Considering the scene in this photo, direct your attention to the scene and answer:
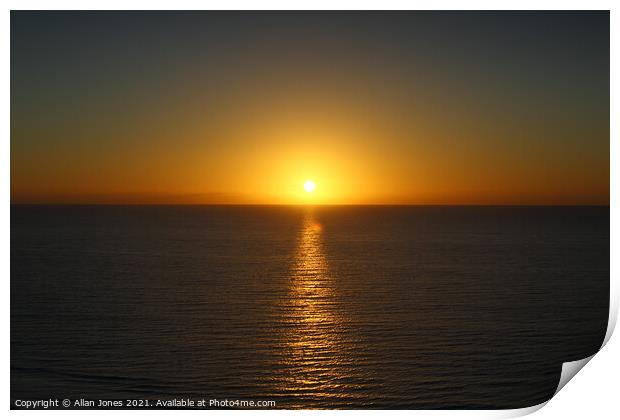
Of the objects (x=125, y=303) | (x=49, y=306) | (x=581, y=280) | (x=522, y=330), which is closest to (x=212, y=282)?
(x=125, y=303)

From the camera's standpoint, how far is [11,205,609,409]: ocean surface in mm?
12977

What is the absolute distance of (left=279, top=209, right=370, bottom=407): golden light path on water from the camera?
42.2 feet

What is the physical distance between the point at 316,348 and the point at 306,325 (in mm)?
3012

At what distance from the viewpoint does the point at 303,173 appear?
18.2 meters

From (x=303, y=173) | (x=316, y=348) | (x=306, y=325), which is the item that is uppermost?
(x=303, y=173)

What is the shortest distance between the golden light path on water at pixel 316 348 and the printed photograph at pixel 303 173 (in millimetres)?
97

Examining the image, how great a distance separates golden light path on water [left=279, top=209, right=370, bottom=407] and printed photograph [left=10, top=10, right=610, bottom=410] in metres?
0.10

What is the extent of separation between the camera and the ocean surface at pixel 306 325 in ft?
42.6

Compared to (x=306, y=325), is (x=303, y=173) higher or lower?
higher

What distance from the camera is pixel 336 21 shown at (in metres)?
16.4

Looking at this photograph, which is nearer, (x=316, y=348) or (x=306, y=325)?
(x=316, y=348)

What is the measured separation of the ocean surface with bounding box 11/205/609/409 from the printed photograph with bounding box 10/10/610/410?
4.1 inches

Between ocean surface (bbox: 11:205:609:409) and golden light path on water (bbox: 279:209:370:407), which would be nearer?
golden light path on water (bbox: 279:209:370:407)
